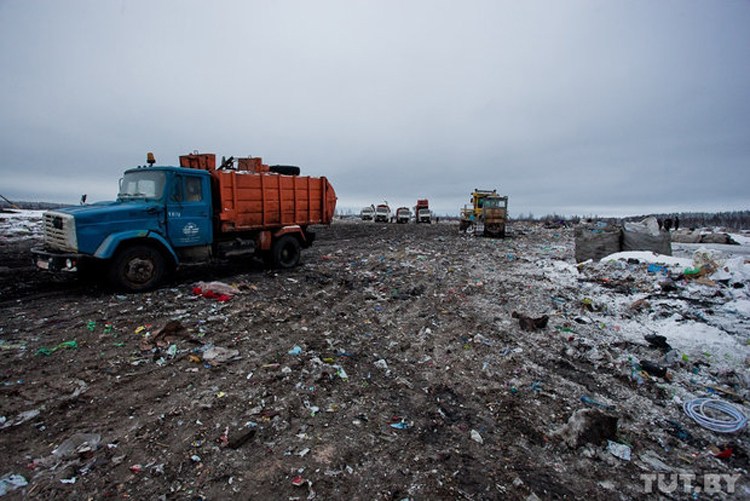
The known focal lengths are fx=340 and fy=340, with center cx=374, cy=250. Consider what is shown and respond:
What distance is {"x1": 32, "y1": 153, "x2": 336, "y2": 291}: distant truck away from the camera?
5426 millimetres

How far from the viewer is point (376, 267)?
9109 mm

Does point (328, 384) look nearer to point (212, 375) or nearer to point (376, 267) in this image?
point (212, 375)

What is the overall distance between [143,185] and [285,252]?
3.25 meters

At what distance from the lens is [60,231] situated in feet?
17.8

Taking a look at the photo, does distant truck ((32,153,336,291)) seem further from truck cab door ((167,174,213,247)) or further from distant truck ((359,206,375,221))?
distant truck ((359,206,375,221))

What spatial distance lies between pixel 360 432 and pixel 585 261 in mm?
9033

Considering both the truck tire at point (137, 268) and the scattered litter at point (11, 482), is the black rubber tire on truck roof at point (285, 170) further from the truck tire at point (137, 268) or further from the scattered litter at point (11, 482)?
the scattered litter at point (11, 482)

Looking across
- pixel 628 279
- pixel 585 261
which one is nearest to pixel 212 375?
pixel 628 279

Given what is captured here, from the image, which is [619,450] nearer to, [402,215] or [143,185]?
[143,185]

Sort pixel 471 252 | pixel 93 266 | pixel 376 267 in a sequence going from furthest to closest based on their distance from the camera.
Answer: pixel 471 252 → pixel 376 267 → pixel 93 266

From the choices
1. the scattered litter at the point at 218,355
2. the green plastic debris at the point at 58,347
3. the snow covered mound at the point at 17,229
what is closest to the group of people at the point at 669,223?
the scattered litter at the point at 218,355

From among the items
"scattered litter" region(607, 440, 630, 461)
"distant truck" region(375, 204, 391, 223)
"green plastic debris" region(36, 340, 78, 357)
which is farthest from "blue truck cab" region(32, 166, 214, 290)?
"distant truck" region(375, 204, 391, 223)

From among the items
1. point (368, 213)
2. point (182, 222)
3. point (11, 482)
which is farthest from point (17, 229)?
point (368, 213)

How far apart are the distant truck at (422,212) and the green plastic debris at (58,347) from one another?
106ft
